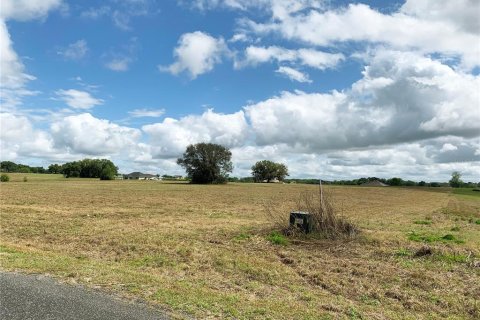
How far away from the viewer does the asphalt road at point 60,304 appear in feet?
18.7

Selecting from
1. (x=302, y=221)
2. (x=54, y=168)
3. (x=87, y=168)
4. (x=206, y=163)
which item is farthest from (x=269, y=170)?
(x=302, y=221)

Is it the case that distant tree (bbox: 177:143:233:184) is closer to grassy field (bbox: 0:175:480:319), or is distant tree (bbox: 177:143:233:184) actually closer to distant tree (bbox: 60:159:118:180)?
distant tree (bbox: 60:159:118:180)

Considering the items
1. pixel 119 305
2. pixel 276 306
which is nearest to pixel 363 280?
A: pixel 276 306

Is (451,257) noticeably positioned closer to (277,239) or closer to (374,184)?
(277,239)

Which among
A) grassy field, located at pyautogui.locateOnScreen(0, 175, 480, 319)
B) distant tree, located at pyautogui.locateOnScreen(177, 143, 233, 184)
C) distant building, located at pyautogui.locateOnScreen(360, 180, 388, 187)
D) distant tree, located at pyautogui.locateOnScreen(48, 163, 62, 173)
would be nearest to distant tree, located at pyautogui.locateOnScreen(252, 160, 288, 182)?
distant building, located at pyautogui.locateOnScreen(360, 180, 388, 187)

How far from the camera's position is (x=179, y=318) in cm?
571

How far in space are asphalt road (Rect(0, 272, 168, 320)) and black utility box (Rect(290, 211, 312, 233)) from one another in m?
8.83

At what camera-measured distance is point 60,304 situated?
6164mm

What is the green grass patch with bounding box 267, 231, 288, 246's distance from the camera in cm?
1340

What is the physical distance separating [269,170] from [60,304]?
157601 mm

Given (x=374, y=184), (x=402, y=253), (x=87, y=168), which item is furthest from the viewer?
(x=374, y=184)

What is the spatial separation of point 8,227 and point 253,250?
32.5ft

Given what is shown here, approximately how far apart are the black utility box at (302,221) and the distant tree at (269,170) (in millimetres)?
148066

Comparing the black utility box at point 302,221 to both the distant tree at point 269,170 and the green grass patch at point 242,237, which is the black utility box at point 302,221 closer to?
the green grass patch at point 242,237
